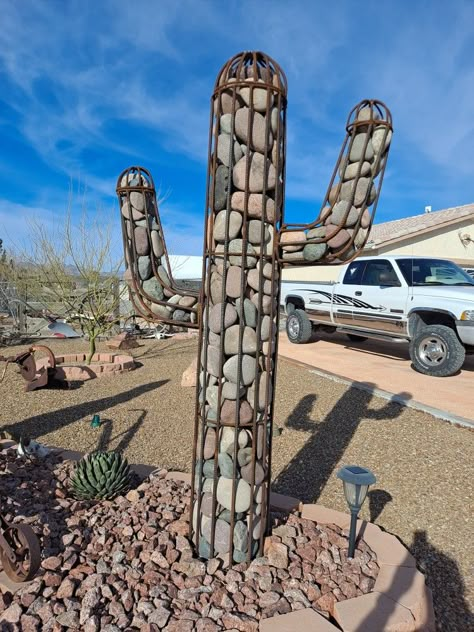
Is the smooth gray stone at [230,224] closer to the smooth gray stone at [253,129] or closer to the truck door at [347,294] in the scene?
the smooth gray stone at [253,129]

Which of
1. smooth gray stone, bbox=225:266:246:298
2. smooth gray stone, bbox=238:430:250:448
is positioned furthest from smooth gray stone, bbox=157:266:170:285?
smooth gray stone, bbox=238:430:250:448

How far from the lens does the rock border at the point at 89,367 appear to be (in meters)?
6.96

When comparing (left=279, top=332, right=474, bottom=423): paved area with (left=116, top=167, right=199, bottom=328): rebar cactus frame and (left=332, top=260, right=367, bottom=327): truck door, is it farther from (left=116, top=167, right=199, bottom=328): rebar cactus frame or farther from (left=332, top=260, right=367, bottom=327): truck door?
(left=116, top=167, right=199, bottom=328): rebar cactus frame

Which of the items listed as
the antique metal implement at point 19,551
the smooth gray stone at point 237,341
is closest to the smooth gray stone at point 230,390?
the smooth gray stone at point 237,341

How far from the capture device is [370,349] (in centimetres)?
949

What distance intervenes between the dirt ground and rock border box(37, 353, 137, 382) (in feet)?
0.98

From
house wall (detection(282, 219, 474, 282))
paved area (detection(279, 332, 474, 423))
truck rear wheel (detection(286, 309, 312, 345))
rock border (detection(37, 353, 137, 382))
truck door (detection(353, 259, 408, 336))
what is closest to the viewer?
paved area (detection(279, 332, 474, 423))

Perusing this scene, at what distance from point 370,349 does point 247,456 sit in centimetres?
788

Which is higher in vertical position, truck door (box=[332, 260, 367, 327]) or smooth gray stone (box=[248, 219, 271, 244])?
smooth gray stone (box=[248, 219, 271, 244])

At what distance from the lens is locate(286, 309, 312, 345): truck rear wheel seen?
32.1 feet

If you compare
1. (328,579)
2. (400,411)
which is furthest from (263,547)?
(400,411)

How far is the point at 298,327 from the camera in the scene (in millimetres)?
9914

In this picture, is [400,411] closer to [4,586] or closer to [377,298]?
[377,298]

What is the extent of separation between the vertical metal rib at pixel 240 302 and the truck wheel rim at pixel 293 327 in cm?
780
